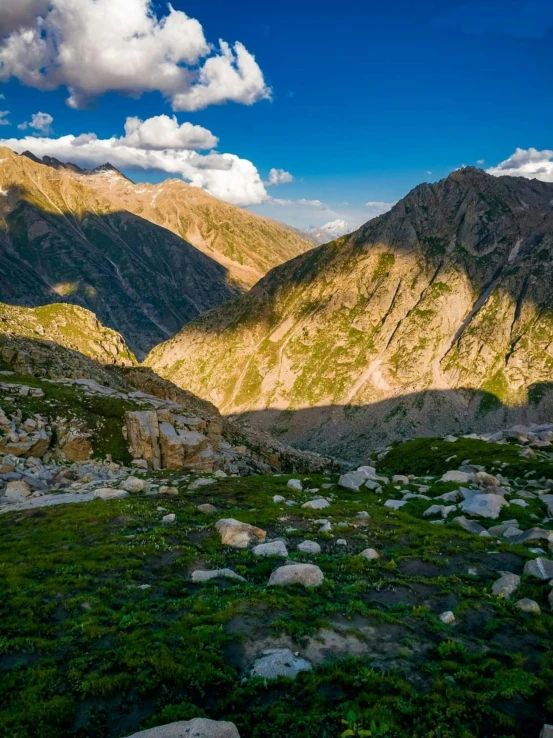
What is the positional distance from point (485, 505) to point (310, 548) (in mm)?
16548

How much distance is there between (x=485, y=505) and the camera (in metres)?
32.6

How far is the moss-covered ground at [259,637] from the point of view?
36.6 feet

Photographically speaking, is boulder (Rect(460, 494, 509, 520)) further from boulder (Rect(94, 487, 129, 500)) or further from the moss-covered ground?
boulder (Rect(94, 487, 129, 500))

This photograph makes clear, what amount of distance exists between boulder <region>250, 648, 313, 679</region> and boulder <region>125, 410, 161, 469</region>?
4506 cm

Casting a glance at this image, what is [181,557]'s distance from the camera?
21625 mm

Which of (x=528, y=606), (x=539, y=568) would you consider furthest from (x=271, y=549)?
(x=539, y=568)

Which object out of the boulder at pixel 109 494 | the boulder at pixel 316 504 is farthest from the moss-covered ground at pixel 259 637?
the boulder at pixel 109 494

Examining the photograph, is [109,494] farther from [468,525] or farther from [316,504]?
[468,525]

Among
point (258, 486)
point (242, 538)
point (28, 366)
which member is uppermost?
point (28, 366)

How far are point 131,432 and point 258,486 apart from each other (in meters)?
25.4

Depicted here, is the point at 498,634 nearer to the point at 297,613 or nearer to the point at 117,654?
the point at 297,613

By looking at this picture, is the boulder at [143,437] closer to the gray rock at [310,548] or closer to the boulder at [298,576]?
the gray rock at [310,548]

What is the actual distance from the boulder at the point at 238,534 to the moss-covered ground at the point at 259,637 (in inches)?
30.2

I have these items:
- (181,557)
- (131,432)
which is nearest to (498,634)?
(181,557)
